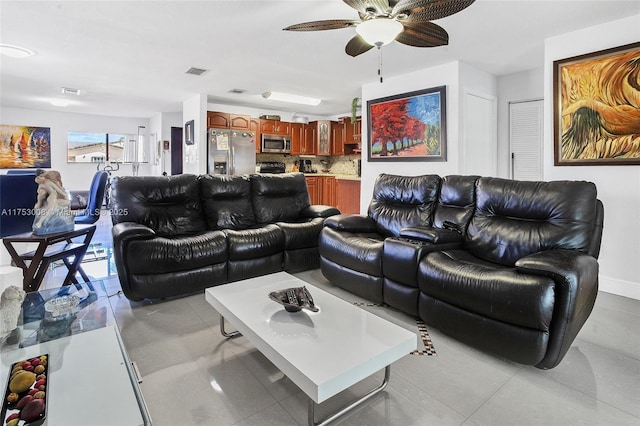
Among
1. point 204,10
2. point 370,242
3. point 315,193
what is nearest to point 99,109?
point 315,193

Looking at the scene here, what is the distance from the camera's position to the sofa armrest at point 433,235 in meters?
2.51

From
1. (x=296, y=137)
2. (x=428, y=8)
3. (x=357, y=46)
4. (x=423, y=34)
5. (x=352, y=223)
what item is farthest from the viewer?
(x=296, y=137)

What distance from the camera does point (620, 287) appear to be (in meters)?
3.11

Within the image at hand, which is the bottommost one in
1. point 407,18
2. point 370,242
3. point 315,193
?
point 370,242

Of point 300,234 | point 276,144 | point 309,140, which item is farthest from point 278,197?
point 309,140

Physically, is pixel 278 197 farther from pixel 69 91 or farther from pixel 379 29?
pixel 69 91

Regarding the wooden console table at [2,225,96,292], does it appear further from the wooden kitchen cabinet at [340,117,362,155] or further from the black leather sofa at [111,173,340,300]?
the wooden kitchen cabinet at [340,117,362,155]

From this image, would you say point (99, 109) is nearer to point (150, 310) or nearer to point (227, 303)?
point (150, 310)

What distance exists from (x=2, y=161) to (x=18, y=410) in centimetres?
888

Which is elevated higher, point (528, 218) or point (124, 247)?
point (528, 218)

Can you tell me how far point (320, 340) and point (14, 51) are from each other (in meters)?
4.61

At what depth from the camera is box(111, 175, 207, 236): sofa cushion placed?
319 cm

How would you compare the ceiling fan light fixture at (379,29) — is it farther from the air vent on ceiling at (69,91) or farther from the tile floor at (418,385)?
the air vent on ceiling at (69,91)

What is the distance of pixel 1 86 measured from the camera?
5566 millimetres
